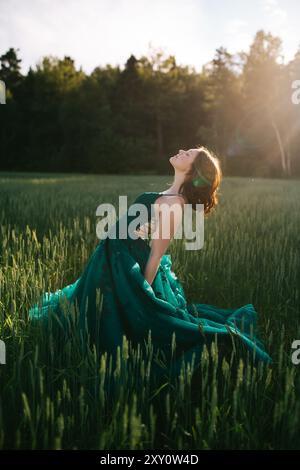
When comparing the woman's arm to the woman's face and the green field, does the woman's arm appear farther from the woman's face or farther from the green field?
the green field

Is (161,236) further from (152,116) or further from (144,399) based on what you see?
(152,116)

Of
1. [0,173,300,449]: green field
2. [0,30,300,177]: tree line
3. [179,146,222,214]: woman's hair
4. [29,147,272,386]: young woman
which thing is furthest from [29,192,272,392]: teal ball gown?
[0,30,300,177]: tree line

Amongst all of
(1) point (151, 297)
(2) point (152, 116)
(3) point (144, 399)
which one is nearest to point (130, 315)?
(1) point (151, 297)

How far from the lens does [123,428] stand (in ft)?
4.74

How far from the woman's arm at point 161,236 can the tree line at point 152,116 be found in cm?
2821

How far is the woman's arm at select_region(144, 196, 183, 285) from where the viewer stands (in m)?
2.42

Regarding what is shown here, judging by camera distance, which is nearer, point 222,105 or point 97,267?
point 97,267

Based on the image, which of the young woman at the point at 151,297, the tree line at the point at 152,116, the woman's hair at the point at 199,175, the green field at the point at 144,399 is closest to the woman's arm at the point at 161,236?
the young woman at the point at 151,297

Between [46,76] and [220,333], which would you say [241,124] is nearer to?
[46,76]

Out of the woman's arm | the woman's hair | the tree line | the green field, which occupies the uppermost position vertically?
the tree line

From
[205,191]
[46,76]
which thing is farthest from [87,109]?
[205,191]

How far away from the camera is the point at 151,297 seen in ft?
7.55

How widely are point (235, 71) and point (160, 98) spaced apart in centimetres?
610
